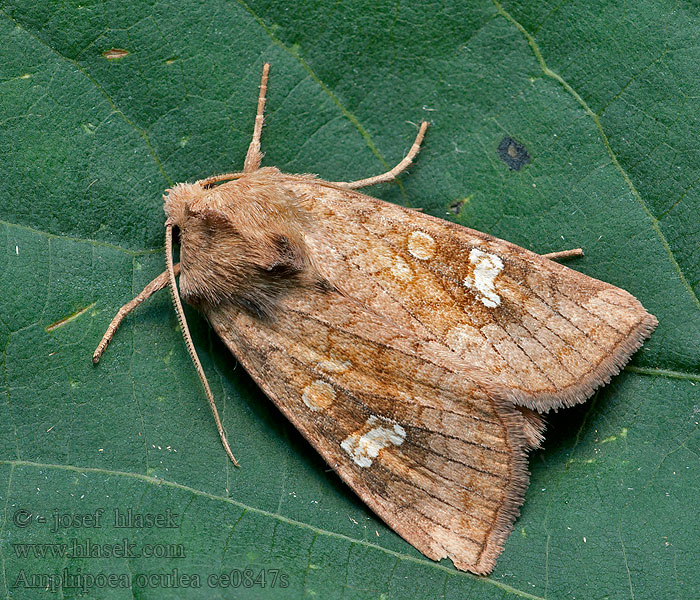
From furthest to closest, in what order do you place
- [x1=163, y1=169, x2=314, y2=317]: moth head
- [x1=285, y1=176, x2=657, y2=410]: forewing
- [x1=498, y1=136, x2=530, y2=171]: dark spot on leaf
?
[x1=498, y1=136, x2=530, y2=171]: dark spot on leaf
[x1=163, y1=169, x2=314, y2=317]: moth head
[x1=285, y1=176, x2=657, y2=410]: forewing

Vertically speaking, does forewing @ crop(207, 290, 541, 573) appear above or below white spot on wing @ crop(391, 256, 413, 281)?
below

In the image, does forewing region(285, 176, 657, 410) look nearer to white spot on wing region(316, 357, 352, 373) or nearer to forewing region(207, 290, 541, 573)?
forewing region(207, 290, 541, 573)

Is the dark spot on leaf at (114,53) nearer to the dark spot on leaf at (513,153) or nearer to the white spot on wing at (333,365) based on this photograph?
the white spot on wing at (333,365)

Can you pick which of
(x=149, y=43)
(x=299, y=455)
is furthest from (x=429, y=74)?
(x=299, y=455)

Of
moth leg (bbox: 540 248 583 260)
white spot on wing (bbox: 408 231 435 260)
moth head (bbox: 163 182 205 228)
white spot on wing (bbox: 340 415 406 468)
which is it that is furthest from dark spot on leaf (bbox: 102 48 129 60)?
moth leg (bbox: 540 248 583 260)

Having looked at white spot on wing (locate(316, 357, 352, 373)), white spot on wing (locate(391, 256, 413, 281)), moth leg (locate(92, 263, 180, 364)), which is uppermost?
white spot on wing (locate(391, 256, 413, 281))

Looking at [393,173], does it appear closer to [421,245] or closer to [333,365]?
[421,245]

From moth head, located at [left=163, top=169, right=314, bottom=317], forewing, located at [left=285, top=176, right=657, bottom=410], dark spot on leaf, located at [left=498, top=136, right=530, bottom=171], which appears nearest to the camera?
forewing, located at [left=285, top=176, right=657, bottom=410]

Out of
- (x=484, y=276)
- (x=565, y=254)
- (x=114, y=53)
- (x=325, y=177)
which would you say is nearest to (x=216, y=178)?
(x=325, y=177)
